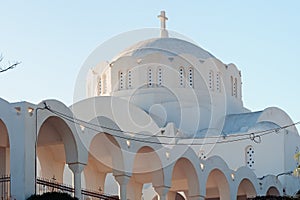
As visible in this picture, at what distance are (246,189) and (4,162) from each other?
41.2ft

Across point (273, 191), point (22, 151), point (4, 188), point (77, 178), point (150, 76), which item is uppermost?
point (150, 76)

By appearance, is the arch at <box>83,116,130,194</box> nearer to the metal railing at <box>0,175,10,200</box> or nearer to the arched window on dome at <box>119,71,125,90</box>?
the metal railing at <box>0,175,10,200</box>

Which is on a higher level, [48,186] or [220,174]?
[48,186]

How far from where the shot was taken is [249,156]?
30.5 metres

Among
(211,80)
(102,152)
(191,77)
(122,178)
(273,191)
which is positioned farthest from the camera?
(211,80)

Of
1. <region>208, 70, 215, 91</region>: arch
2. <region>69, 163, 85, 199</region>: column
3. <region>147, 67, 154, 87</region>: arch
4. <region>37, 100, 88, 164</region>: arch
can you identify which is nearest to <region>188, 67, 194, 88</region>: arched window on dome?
<region>208, 70, 215, 91</region>: arch

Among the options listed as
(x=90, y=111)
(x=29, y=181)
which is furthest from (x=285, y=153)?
(x=29, y=181)

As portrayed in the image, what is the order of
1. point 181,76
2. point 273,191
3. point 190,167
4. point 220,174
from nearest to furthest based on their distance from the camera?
point 190,167 < point 220,174 < point 273,191 < point 181,76

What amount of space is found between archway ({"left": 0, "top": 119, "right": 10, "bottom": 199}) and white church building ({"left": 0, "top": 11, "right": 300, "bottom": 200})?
0.03 metres

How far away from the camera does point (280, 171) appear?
29875mm

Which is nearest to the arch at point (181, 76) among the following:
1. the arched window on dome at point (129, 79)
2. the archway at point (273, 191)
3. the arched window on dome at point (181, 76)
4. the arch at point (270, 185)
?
the arched window on dome at point (181, 76)

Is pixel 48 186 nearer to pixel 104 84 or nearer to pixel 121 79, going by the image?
pixel 121 79

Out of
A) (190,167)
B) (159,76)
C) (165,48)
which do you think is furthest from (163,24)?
(190,167)

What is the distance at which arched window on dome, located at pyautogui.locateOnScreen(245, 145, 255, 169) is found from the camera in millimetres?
30406
